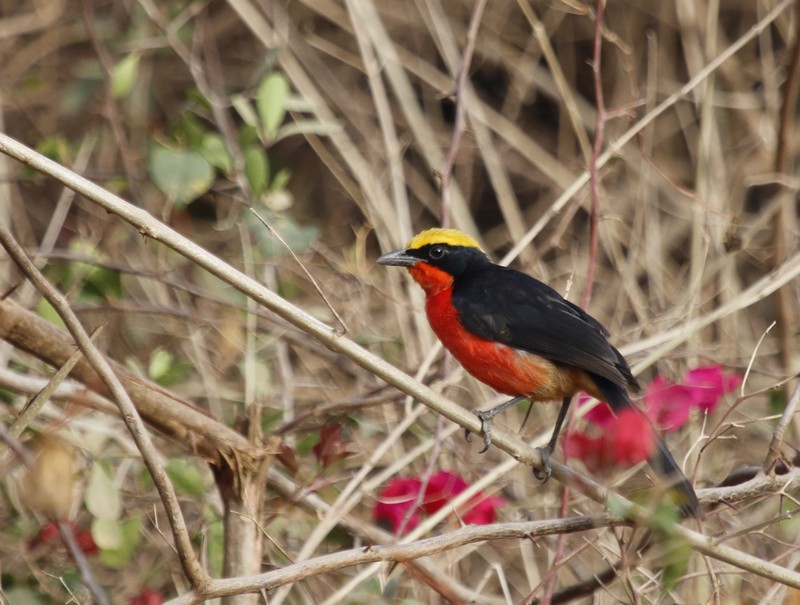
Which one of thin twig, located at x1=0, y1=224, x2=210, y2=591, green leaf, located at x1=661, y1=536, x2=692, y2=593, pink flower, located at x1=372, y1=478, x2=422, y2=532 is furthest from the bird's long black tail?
thin twig, located at x1=0, y1=224, x2=210, y2=591

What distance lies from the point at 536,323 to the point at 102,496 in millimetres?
1707

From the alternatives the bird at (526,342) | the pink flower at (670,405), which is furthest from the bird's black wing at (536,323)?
the pink flower at (670,405)

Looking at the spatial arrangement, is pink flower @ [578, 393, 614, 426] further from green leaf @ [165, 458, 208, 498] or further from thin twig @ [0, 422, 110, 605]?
thin twig @ [0, 422, 110, 605]

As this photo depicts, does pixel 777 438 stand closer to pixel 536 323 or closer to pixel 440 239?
pixel 536 323

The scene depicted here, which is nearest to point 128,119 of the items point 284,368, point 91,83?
point 91,83

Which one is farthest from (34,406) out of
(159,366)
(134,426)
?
(159,366)

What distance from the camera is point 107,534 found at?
336cm

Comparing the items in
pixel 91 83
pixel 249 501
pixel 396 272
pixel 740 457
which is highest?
pixel 91 83

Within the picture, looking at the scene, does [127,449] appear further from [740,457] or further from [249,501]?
[740,457]

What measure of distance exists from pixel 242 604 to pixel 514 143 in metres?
4.17

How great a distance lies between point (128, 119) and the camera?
6.77 metres

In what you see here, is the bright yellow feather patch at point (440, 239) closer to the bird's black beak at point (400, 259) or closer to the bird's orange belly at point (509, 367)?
the bird's black beak at point (400, 259)

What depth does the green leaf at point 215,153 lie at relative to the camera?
446 cm

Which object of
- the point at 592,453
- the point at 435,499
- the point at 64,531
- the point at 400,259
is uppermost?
the point at 64,531
